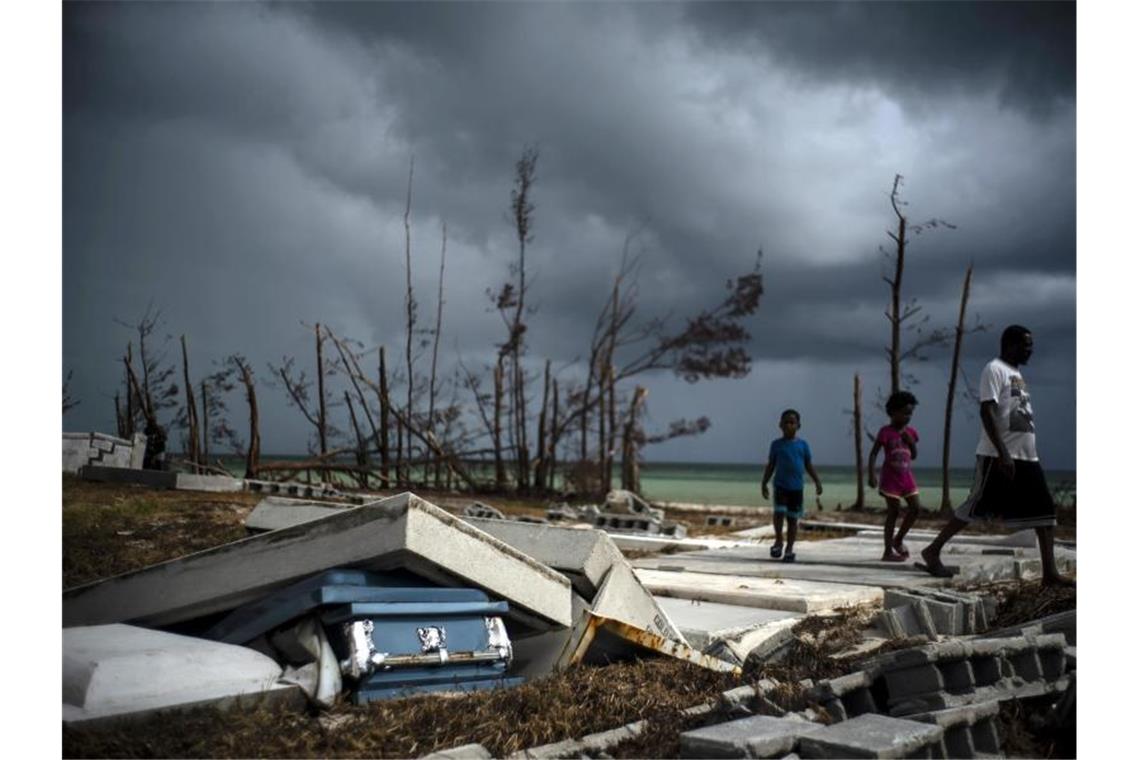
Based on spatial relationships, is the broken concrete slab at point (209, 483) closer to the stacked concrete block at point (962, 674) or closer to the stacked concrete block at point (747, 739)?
the stacked concrete block at point (747, 739)

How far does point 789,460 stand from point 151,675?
5.19 m

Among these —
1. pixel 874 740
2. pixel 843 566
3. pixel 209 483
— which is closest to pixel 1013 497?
pixel 843 566

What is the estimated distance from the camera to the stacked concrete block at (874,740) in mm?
2359

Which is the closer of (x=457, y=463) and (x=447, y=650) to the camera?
(x=447, y=650)

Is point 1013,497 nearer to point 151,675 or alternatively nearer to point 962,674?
point 962,674

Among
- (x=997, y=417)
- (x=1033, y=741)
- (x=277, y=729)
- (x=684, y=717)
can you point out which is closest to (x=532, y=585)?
(x=684, y=717)

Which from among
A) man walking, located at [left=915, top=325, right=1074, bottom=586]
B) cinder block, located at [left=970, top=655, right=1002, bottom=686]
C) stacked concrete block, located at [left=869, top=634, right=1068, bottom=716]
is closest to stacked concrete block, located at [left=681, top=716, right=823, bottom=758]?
stacked concrete block, located at [left=869, top=634, right=1068, bottom=716]

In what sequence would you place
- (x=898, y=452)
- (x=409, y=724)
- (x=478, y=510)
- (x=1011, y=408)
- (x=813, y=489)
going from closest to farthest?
(x=409, y=724), (x=1011, y=408), (x=478, y=510), (x=898, y=452), (x=813, y=489)

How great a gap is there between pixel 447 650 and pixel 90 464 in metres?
1.54

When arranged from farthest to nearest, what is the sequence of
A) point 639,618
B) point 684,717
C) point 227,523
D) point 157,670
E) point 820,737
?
point 227,523, point 639,618, point 684,717, point 157,670, point 820,737

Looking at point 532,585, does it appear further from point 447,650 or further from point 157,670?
point 157,670

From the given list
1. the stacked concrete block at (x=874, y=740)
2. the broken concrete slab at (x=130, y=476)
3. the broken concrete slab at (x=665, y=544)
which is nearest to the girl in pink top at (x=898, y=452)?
the broken concrete slab at (x=665, y=544)

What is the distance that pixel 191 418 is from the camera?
4.05 metres

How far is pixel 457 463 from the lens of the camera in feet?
18.2
